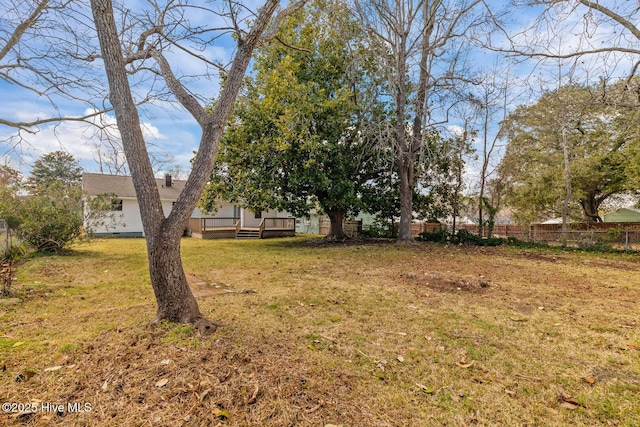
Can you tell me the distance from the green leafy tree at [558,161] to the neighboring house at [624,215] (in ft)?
24.5

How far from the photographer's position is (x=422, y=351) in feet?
10.0

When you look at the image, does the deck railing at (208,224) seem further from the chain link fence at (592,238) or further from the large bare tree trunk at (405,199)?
the chain link fence at (592,238)

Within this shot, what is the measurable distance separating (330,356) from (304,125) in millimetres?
9227

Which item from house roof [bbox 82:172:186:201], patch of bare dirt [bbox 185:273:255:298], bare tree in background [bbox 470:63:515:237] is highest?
bare tree in background [bbox 470:63:515:237]

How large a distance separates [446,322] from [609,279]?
18.0ft

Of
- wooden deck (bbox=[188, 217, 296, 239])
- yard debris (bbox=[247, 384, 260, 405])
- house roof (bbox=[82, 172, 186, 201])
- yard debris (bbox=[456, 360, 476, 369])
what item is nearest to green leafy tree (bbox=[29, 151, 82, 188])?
house roof (bbox=[82, 172, 186, 201])

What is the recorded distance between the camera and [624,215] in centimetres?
2547

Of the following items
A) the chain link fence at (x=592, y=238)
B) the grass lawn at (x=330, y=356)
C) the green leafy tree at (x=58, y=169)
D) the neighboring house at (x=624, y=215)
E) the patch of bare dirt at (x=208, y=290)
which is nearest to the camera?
the grass lawn at (x=330, y=356)

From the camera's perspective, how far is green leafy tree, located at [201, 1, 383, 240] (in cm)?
1108

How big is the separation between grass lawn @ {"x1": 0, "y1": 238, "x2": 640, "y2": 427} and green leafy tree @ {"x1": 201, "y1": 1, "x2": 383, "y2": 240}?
6.51 meters

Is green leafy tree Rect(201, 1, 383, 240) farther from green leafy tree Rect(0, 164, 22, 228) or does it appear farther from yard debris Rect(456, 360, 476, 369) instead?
yard debris Rect(456, 360, 476, 369)

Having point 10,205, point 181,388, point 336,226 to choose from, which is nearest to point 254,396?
point 181,388

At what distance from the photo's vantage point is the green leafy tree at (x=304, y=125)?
1108cm

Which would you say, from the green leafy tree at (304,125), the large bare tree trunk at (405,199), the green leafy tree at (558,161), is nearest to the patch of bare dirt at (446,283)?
the green leafy tree at (304,125)
